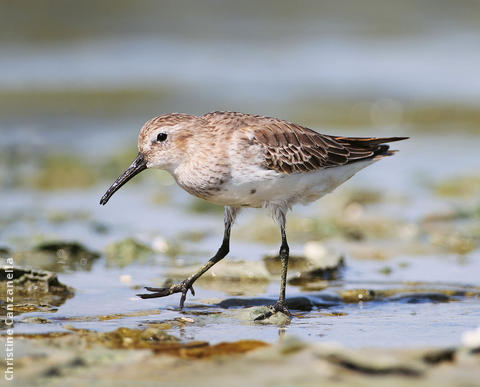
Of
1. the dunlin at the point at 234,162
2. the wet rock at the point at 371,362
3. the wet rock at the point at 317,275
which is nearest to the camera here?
the wet rock at the point at 371,362

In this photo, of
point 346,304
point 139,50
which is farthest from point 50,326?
point 139,50

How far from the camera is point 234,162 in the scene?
245 inches

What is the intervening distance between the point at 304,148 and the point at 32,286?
248cm

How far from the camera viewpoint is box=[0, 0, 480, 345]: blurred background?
7996 millimetres

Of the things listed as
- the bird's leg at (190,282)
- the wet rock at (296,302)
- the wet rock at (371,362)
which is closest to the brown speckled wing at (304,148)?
the bird's leg at (190,282)

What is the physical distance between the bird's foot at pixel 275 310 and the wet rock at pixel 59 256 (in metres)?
2.23

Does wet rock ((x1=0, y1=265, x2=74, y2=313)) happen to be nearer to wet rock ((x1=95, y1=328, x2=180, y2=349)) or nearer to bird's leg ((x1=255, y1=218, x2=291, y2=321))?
wet rock ((x1=95, y1=328, x2=180, y2=349))

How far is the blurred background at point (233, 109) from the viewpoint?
8.00 m

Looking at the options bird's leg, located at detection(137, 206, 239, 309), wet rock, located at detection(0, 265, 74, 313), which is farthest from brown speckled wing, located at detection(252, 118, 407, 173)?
wet rock, located at detection(0, 265, 74, 313)

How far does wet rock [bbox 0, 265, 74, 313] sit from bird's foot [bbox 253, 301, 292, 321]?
158cm

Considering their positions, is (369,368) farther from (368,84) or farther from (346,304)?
(368,84)

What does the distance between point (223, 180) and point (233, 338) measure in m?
1.40

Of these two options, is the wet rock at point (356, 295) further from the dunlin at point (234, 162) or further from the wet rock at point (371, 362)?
the wet rock at point (371, 362)

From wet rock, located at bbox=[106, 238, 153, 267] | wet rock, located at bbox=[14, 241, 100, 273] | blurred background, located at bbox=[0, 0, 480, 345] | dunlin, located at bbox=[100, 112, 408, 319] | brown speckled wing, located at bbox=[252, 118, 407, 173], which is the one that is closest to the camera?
dunlin, located at bbox=[100, 112, 408, 319]
